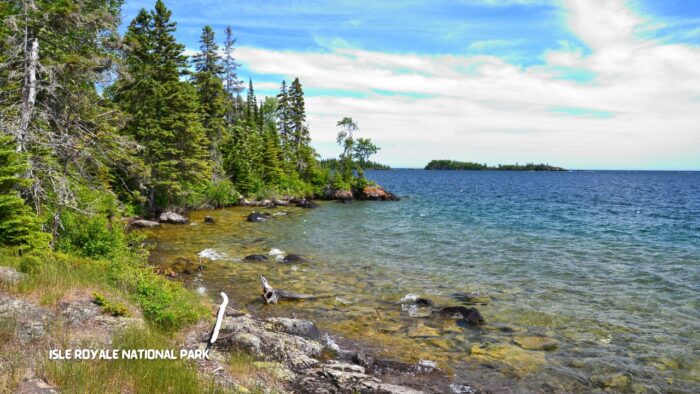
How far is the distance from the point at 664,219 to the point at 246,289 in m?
43.6

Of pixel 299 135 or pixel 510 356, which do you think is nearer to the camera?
pixel 510 356

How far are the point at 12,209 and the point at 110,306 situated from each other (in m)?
5.45

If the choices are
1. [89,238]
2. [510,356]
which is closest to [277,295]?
[89,238]

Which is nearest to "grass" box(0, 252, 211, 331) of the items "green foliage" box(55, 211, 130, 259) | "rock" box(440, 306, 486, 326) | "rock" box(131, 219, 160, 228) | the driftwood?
"green foliage" box(55, 211, 130, 259)

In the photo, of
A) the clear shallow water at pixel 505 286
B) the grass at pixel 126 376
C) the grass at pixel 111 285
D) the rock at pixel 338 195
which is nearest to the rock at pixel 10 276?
the grass at pixel 111 285

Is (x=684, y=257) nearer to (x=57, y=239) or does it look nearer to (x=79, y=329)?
(x=79, y=329)

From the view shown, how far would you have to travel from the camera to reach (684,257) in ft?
76.6

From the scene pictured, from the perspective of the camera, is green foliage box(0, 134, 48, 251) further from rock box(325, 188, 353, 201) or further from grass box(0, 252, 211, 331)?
rock box(325, 188, 353, 201)

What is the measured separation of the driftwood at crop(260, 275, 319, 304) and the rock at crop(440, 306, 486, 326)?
502 cm

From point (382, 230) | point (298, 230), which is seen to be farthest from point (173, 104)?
point (382, 230)

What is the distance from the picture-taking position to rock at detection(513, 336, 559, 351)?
11716 mm

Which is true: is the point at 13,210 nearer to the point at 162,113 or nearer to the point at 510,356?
the point at 510,356

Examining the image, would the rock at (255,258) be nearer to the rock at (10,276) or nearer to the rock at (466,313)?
the rock at (466,313)

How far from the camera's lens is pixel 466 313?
13938mm
